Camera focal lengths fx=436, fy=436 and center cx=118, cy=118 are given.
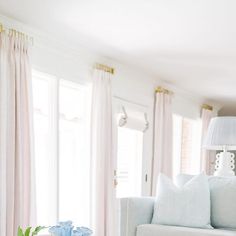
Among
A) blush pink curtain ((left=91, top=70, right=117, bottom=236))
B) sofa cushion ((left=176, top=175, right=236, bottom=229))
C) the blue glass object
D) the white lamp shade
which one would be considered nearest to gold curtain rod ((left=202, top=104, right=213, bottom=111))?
blush pink curtain ((left=91, top=70, right=117, bottom=236))

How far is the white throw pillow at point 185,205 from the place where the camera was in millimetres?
3090

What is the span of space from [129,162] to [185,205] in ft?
9.21

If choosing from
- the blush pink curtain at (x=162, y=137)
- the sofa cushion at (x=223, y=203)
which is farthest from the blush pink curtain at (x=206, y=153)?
the sofa cushion at (x=223, y=203)

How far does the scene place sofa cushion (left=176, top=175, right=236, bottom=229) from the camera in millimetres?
3176

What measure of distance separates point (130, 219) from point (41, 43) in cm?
184

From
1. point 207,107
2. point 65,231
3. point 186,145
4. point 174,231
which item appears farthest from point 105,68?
point 207,107

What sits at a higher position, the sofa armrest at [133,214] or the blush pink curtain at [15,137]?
the blush pink curtain at [15,137]

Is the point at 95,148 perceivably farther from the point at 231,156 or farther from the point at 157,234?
the point at 157,234

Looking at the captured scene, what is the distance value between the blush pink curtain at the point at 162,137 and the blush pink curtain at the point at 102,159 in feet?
4.76

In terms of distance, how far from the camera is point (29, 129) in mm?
3635

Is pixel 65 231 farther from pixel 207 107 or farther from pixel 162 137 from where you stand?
pixel 207 107

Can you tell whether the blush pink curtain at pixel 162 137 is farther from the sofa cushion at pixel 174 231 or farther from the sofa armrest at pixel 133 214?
the sofa cushion at pixel 174 231

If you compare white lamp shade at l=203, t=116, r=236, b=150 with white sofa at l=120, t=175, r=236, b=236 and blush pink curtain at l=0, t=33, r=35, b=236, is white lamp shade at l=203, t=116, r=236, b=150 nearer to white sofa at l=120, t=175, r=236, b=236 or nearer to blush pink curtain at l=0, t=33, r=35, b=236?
white sofa at l=120, t=175, r=236, b=236

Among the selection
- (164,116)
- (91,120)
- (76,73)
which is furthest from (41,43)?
(164,116)
